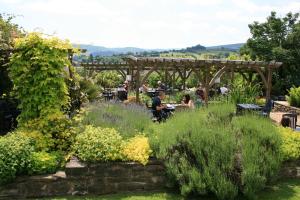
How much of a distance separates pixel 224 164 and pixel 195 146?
542 millimetres

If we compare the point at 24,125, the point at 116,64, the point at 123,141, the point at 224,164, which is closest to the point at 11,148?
the point at 24,125

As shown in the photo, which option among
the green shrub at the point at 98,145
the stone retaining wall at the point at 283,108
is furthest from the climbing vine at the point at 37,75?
the stone retaining wall at the point at 283,108

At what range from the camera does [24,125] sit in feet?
24.0

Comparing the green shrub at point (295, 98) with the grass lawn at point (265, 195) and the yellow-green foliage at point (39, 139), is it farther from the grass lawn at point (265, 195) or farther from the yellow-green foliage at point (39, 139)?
the yellow-green foliage at point (39, 139)

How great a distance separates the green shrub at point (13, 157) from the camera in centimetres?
611

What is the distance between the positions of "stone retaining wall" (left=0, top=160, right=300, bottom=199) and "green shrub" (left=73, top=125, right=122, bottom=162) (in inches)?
4.7

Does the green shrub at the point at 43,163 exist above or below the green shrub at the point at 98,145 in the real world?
below

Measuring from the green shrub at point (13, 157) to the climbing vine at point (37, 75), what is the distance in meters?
0.93

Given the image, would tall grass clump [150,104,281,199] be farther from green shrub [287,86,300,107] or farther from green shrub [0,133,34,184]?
green shrub [287,86,300,107]

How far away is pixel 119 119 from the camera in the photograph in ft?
26.1

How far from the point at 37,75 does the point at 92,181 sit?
2.16m

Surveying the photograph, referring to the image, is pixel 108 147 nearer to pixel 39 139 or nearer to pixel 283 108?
pixel 39 139

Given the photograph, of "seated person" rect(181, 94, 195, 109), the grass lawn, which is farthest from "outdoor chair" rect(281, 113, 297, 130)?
the grass lawn

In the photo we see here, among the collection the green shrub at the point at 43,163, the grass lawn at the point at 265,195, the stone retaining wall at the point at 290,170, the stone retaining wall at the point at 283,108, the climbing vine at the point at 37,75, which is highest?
the climbing vine at the point at 37,75
